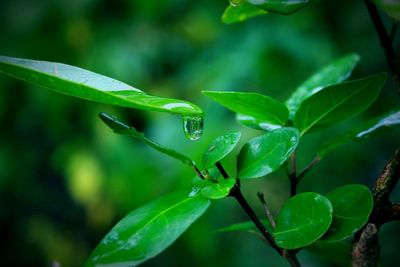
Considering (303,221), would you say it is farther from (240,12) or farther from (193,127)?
(240,12)

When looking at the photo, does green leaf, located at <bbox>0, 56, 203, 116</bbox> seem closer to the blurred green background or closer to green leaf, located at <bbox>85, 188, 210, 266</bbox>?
green leaf, located at <bbox>85, 188, 210, 266</bbox>

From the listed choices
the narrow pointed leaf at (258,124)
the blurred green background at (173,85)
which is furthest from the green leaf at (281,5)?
the blurred green background at (173,85)

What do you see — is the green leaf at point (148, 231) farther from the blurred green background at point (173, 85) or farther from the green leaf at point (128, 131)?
the blurred green background at point (173, 85)

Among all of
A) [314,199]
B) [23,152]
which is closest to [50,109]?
[23,152]

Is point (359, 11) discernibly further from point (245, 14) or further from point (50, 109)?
point (245, 14)

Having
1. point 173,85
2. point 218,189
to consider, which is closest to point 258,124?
point 218,189

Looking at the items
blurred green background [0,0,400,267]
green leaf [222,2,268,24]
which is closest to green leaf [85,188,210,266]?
green leaf [222,2,268,24]
